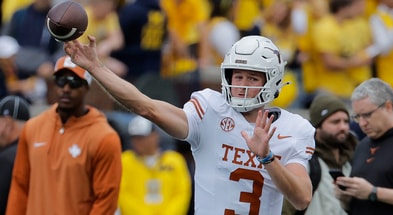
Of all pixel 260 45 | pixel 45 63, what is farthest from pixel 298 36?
pixel 260 45

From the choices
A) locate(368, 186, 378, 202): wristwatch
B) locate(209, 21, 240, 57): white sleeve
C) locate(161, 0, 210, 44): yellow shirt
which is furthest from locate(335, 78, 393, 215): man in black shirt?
locate(161, 0, 210, 44): yellow shirt

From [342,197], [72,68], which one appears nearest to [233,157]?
[342,197]

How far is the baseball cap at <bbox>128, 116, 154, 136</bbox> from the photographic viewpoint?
980 cm

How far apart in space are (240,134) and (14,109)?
314 centimetres

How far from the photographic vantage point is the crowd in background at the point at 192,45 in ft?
38.1

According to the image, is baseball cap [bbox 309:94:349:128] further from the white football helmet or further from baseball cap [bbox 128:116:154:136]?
the white football helmet

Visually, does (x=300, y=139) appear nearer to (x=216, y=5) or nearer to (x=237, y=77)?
(x=237, y=77)

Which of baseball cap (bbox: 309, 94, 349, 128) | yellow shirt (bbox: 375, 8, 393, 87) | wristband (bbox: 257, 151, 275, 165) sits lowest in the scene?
yellow shirt (bbox: 375, 8, 393, 87)

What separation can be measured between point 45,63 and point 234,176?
19.8 ft

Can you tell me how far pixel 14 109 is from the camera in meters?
8.91

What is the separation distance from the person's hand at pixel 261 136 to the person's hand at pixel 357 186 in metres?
1.58

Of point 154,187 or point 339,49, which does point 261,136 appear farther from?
point 339,49

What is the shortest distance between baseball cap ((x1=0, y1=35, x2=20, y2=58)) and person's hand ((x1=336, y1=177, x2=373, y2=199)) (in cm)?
530

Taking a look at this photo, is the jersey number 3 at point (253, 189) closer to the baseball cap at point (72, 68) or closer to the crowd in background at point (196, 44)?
the baseball cap at point (72, 68)
